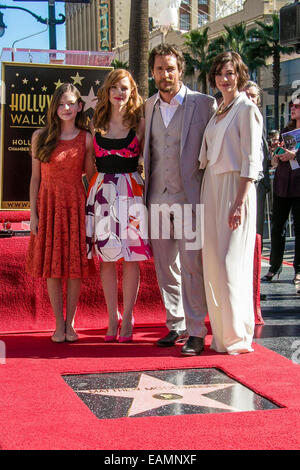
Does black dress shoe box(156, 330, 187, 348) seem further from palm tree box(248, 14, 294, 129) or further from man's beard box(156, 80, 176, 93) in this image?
palm tree box(248, 14, 294, 129)

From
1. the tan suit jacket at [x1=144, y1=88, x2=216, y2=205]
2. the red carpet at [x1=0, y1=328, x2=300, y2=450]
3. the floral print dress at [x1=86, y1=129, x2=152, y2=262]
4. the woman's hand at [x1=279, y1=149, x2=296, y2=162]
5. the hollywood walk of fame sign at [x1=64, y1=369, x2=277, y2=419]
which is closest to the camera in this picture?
the red carpet at [x1=0, y1=328, x2=300, y2=450]

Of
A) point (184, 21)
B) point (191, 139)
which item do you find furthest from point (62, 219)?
point (184, 21)

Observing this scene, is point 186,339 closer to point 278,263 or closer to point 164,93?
point 164,93

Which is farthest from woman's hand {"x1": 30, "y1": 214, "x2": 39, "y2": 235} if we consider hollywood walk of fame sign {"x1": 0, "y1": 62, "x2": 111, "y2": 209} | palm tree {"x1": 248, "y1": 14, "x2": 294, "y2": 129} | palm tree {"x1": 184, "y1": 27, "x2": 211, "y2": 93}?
palm tree {"x1": 184, "y1": 27, "x2": 211, "y2": 93}

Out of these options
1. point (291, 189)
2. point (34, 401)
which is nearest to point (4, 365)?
point (34, 401)

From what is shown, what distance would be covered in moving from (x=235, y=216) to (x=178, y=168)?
0.56 metres

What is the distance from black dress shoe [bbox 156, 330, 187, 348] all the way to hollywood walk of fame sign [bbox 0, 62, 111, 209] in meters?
2.31

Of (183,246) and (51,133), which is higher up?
(51,133)

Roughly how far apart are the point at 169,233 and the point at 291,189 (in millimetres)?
2977

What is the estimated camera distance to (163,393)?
421 cm

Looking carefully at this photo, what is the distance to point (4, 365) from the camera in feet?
15.8

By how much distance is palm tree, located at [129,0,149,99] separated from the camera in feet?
41.5

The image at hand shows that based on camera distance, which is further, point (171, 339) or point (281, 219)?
point (281, 219)

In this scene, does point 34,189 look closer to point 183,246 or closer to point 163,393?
point 183,246
